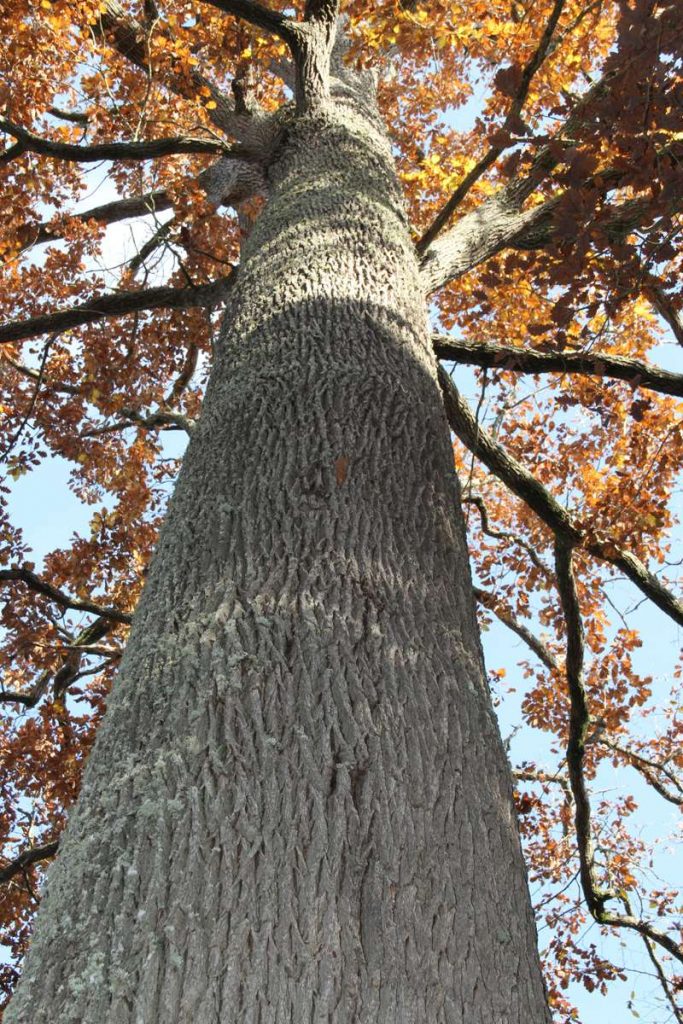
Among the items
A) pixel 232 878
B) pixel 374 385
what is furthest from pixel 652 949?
pixel 232 878

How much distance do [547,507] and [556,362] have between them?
938 mm

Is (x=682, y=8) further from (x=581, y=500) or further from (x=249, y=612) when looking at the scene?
(x=581, y=500)

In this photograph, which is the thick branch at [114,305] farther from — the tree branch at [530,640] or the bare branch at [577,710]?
the tree branch at [530,640]

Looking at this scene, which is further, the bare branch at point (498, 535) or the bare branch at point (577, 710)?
the bare branch at point (498, 535)

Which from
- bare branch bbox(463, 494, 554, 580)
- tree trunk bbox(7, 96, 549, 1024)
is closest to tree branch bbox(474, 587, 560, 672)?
bare branch bbox(463, 494, 554, 580)

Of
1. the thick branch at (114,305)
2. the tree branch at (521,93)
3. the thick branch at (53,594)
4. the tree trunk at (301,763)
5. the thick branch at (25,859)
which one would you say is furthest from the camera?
the thick branch at (53,594)

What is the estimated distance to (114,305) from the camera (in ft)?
15.6

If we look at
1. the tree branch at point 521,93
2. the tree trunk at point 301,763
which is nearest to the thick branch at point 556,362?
the tree branch at point 521,93

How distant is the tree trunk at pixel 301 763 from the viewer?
48.3 inches

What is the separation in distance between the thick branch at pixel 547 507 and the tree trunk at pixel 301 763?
7.11 ft

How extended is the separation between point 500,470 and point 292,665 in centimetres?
336

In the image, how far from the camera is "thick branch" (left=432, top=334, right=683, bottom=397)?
168 inches

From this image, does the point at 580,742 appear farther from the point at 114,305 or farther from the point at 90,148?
the point at 90,148

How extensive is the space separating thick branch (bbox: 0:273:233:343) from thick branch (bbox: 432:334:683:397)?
1.46 m
